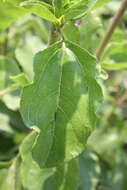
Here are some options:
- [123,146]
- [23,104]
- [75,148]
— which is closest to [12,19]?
[23,104]

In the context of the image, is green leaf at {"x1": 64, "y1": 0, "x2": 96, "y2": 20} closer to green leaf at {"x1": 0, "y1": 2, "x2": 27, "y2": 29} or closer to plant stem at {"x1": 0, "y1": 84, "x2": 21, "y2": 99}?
green leaf at {"x1": 0, "y1": 2, "x2": 27, "y2": 29}

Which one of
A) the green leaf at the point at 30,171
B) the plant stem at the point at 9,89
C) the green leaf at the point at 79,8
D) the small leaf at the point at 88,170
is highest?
the green leaf at the point at 79,8

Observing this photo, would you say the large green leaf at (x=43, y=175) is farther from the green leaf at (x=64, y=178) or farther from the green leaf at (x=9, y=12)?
the green leaf at (x=9, y=12)

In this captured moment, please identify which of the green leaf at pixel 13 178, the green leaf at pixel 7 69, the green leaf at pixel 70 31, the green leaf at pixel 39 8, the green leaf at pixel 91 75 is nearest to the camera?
the green leaf at pixel 39 8

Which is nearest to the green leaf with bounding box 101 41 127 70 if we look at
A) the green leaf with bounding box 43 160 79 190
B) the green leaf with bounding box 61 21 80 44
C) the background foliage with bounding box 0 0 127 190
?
the background foliage with bounding box 0 0 127 190

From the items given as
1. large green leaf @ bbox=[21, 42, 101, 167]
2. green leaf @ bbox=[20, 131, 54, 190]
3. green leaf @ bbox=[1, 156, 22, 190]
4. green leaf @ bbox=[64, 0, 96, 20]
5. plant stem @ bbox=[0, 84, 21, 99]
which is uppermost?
green leaf @ bbox=[64, 0, 96, 20]

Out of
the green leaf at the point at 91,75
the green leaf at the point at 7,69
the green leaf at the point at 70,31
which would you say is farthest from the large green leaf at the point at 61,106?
the green leaf at the point at 7,69

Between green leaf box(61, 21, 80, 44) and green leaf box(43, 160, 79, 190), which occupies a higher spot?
green leaf box(61, 21, 80, 44)

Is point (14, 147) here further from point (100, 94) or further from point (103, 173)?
point (100, 94)
